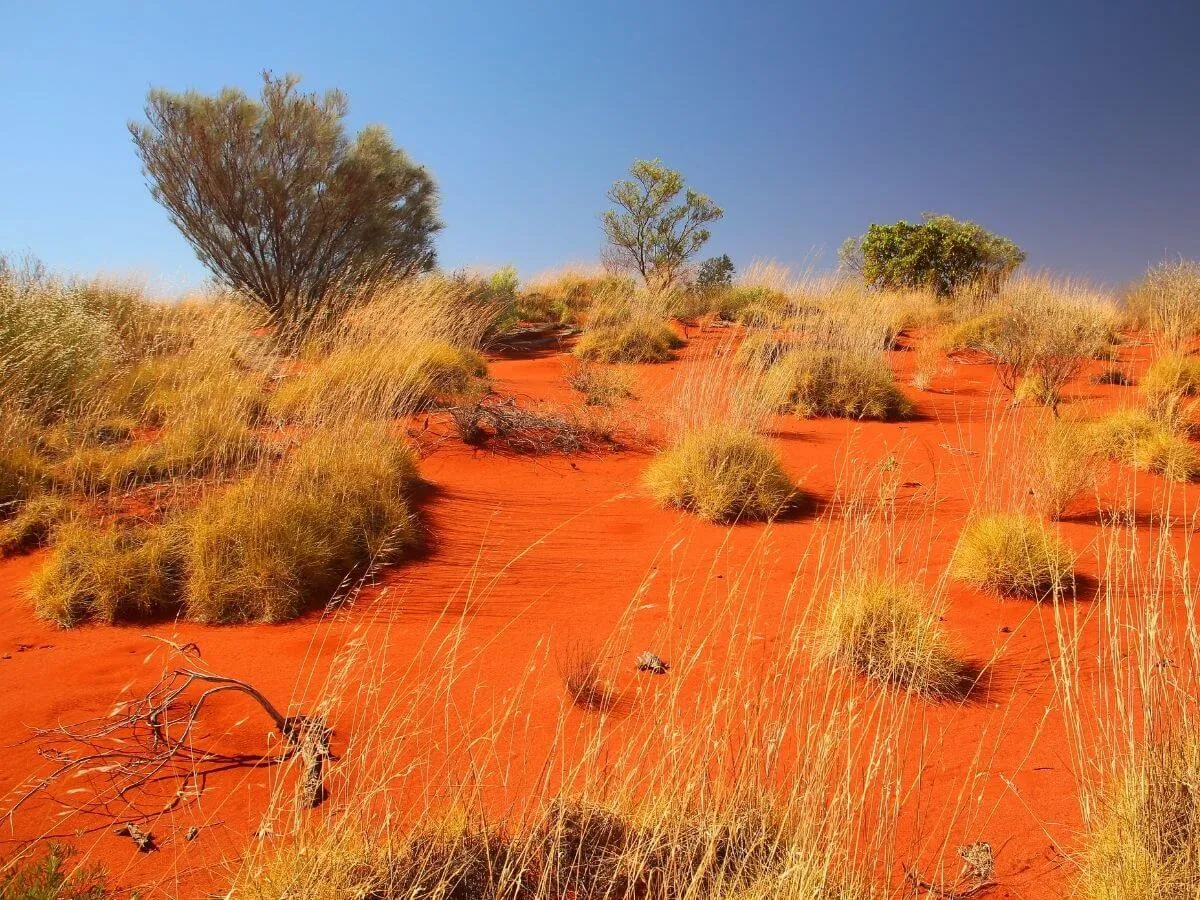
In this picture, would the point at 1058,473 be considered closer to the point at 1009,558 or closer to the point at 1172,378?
the point at 1009,558

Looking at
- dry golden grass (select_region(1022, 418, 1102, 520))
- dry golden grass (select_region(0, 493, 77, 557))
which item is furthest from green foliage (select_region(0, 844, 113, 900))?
dry golden grass (select_region(1022, 418, 1102, 520))

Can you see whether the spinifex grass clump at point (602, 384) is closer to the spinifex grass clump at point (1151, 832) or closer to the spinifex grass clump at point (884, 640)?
the spinifex grass clump at point (884, 640)

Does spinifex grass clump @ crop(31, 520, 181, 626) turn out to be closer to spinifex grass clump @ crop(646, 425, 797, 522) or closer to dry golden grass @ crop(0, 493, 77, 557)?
dry golden grass @ crop(0, 493, 77, 557)

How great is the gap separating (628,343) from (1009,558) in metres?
11.0

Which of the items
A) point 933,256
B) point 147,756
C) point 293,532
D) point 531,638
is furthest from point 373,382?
point 933,256

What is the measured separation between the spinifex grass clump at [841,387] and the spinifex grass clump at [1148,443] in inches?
113

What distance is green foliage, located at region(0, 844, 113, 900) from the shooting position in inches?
74.9

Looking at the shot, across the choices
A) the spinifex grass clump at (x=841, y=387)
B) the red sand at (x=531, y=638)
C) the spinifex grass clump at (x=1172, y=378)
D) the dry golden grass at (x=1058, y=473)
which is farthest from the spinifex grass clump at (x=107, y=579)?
the spinifex grass clump at (x=1172, y=378)

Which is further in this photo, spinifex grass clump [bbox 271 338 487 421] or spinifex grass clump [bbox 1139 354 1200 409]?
spinifex grass clump [bbox 1139 354 1200 409]

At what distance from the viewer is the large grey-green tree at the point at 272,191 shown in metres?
13.4

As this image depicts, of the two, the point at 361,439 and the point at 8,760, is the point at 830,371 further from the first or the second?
the point at 8,760

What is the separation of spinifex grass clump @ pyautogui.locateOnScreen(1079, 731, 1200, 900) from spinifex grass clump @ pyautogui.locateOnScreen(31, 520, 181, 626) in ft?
15.8

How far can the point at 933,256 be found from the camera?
22.0 m

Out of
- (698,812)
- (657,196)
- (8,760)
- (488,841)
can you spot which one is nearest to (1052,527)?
(698,812)
